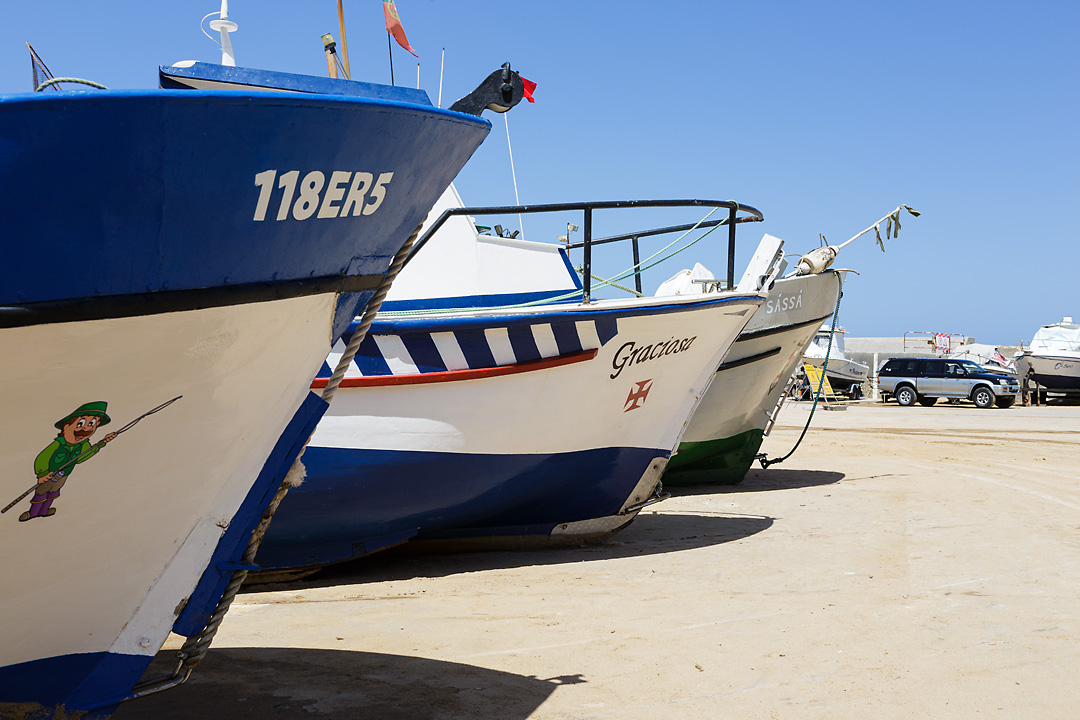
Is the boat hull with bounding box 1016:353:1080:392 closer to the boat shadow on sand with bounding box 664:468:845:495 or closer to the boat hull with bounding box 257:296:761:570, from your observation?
the boat shadow on sand with bounding box 664:468:845:495

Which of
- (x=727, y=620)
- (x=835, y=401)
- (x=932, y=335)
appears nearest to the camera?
(x=727, y=620)

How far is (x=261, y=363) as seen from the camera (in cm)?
265

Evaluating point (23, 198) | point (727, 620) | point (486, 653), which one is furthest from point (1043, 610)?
point (23, 198)

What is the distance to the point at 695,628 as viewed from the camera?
4.41m

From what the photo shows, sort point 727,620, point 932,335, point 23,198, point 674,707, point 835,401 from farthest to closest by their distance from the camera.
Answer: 1. point 932,335
2. point 835,401
3. point 727,620
4. point 674,707
5. point 23,198

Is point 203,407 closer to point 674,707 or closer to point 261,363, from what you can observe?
point 261,363

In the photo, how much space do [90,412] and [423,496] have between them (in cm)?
347

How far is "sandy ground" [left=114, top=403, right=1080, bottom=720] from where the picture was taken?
3402 millimetres

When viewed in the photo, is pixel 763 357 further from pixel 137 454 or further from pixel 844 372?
pixel 844 372


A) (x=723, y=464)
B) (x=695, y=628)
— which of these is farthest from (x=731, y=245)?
(x=723, y=464)

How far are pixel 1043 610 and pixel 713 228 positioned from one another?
124 inches

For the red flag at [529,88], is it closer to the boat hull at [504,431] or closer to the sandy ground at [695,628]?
the boat hull at [504,431]

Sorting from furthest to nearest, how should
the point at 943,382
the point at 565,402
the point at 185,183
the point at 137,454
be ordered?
the point at 943,382 → the point at 565,402 → the point at 137,454 → the point at 185,183

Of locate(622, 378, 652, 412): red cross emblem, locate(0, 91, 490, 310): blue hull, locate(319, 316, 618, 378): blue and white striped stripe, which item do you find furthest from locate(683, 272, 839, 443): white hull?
locate(0, 91, 490, 310): blue hull
